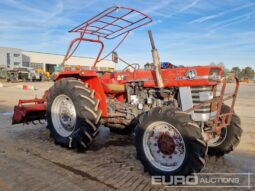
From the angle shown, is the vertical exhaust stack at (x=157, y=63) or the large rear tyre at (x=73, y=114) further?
the large rear tyre at (x=73, y=114)

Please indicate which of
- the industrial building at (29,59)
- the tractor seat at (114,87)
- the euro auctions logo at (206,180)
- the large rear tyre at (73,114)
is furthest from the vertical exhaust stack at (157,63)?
the industrial building at (29,59)

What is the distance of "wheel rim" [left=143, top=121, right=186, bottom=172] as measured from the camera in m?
3.73

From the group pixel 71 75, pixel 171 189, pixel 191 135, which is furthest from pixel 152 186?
pixel 71 75

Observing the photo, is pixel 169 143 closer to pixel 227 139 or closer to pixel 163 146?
pixel 163 146

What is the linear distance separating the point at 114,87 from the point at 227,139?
2.22 m

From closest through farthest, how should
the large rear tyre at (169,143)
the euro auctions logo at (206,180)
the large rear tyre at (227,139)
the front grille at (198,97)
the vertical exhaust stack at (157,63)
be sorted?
1. the large rear tyre at (169,143)
2. the euro auctions logo at (206,180)
3. the front grille at (198,97)
4. the vertical exhaust stack at (157,63)
5. the large rear tyre at (227,139)

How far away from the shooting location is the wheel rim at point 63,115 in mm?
5172

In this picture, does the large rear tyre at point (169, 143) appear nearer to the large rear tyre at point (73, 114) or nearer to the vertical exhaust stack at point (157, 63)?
the vertical exhaust stack at point (157, 63)

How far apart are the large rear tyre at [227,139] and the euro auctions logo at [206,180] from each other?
2.43 feet

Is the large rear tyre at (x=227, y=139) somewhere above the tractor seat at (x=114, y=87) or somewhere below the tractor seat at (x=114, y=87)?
below

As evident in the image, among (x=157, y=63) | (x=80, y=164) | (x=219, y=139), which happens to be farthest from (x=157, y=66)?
(x=80, y=164)

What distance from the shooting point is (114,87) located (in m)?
5.24

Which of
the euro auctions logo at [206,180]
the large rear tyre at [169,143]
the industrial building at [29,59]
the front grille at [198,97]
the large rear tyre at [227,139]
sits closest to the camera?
the large rear tyre at [169,143]

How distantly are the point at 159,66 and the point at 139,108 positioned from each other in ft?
3.02
